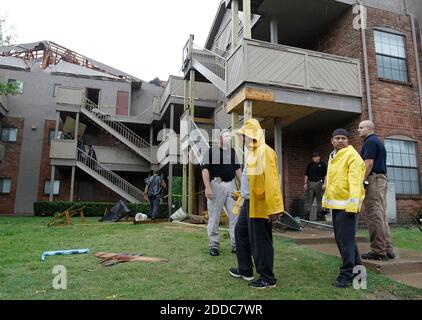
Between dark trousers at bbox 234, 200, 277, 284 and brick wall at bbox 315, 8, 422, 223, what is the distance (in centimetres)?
676

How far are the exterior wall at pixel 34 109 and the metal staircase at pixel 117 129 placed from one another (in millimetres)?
2276

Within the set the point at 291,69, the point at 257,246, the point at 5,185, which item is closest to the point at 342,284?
the point at 257,246

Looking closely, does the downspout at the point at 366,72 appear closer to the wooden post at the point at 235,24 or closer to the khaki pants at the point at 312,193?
the khaki pants at the point at 312,193

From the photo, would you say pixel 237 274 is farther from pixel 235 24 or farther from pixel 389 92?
pixel 389 92

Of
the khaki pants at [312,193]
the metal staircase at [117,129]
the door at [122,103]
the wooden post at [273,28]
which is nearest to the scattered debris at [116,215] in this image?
the khaki pants at [312,193]

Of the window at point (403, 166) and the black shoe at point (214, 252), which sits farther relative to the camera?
the window at point (403, 166)

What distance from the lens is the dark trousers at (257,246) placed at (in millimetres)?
3467

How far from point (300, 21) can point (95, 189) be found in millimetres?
16560

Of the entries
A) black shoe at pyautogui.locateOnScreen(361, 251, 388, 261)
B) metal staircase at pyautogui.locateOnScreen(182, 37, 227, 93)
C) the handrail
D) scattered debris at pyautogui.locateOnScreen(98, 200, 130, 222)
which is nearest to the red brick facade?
metal staircase at pyautogui.locateOnScreen(182, 37, 227, 93)

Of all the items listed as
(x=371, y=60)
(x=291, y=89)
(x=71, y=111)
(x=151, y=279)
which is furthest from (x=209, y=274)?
(x=71, y=111)

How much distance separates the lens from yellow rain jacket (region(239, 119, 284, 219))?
3455mm

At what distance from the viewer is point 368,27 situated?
33.1ft
